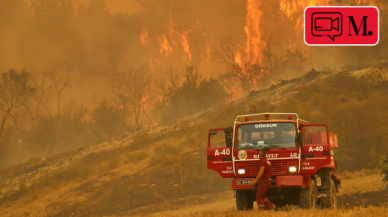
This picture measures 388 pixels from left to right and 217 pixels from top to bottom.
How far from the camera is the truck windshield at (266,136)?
39.0 ft

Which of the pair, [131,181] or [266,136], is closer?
[266,136]

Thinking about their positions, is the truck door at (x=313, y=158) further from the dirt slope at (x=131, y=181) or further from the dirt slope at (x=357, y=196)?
the dirt slope at (x=131, y=181)

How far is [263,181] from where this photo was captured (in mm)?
11047

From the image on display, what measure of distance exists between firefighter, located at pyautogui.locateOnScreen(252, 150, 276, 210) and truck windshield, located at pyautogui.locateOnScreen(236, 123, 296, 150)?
1.02m

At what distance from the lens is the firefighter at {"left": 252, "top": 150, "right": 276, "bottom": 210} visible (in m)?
10.9

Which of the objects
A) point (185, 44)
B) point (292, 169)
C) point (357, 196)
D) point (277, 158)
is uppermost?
point (185, 44)

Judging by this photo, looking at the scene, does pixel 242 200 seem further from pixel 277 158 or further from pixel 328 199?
pixel 328 199

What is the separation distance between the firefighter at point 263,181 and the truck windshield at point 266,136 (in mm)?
1018

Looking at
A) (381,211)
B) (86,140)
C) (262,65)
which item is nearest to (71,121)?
(86,140)

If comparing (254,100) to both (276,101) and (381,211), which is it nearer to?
(276,101)

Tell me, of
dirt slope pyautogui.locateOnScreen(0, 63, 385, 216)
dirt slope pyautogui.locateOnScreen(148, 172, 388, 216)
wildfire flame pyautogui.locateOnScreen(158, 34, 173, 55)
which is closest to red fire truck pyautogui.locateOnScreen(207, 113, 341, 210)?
dirt slope pyautogui.locateOnScreen(148, 172, 388, 216)

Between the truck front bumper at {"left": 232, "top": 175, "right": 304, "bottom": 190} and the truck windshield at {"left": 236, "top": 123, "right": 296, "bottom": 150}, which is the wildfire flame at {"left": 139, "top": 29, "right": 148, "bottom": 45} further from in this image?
the truck front bumper at {"left": 232, "top": 175, "right": 304, "bottom": 190}

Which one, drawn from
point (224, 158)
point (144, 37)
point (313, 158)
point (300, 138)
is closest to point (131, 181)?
point (224, 158)

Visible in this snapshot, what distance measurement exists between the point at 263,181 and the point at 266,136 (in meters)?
1.54
